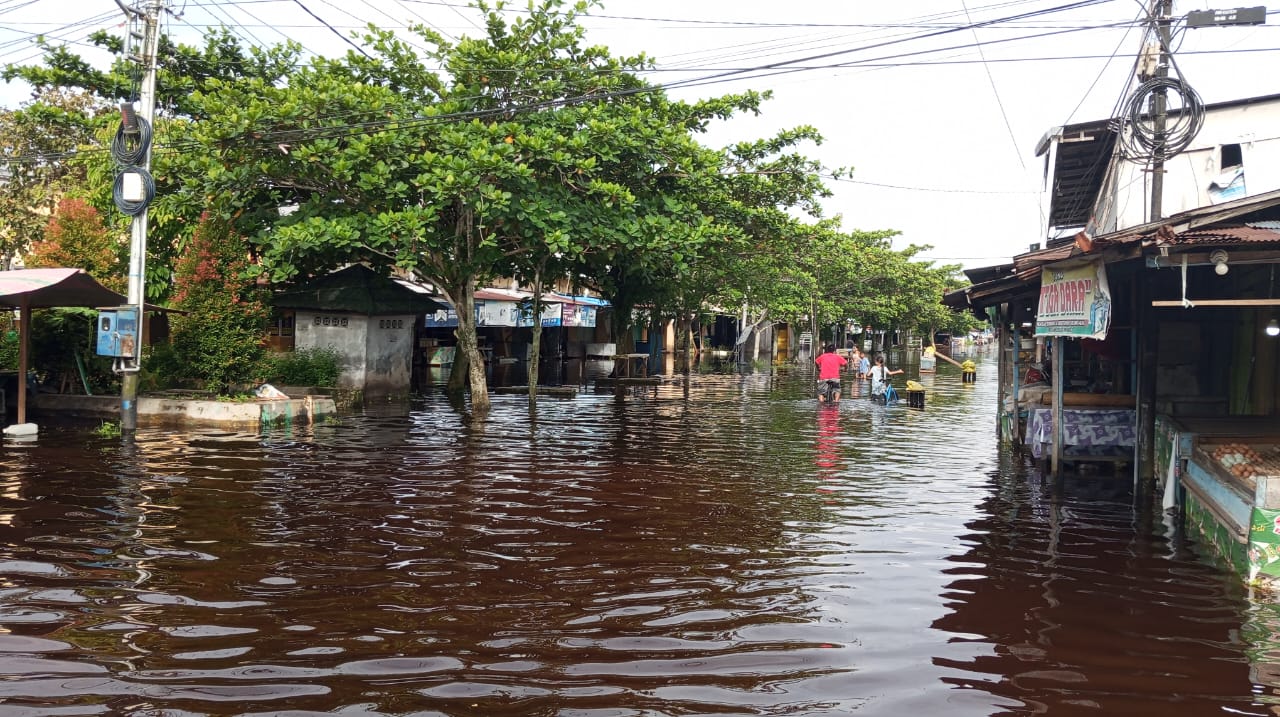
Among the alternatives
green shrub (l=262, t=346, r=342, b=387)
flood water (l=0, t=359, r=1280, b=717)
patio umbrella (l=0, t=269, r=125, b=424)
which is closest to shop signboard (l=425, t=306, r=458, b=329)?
green shrub (l=262, t=346, r=342, b=387)

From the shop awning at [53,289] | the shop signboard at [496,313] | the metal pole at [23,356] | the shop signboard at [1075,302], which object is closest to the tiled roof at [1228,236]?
the shop signboard at [1075,302]

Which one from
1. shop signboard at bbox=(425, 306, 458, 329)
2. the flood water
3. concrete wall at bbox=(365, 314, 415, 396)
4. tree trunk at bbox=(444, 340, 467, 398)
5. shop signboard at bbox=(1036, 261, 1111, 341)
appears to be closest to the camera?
the flood water

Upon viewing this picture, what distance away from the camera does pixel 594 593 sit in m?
7.18

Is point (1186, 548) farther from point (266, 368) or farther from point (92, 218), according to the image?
point (92, 218)

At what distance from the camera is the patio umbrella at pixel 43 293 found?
15344mm

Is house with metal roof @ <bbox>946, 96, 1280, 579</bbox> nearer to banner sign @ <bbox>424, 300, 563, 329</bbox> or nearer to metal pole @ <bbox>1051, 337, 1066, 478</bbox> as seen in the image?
metal pole @ <bbox>1051, 337, 1066, 478</bbox>

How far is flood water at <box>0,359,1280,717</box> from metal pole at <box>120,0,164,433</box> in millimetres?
1902

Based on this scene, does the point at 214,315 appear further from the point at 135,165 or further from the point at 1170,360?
the point at 1170,360

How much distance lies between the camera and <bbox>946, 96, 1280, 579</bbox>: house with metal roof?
8.69 meters

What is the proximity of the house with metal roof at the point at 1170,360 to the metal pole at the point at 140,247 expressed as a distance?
1407 cm

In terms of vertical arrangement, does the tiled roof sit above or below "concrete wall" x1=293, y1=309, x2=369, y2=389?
above

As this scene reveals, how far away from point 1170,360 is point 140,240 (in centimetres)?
1633

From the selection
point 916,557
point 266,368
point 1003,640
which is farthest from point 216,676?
point 266,368

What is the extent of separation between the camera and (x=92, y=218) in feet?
74.2
